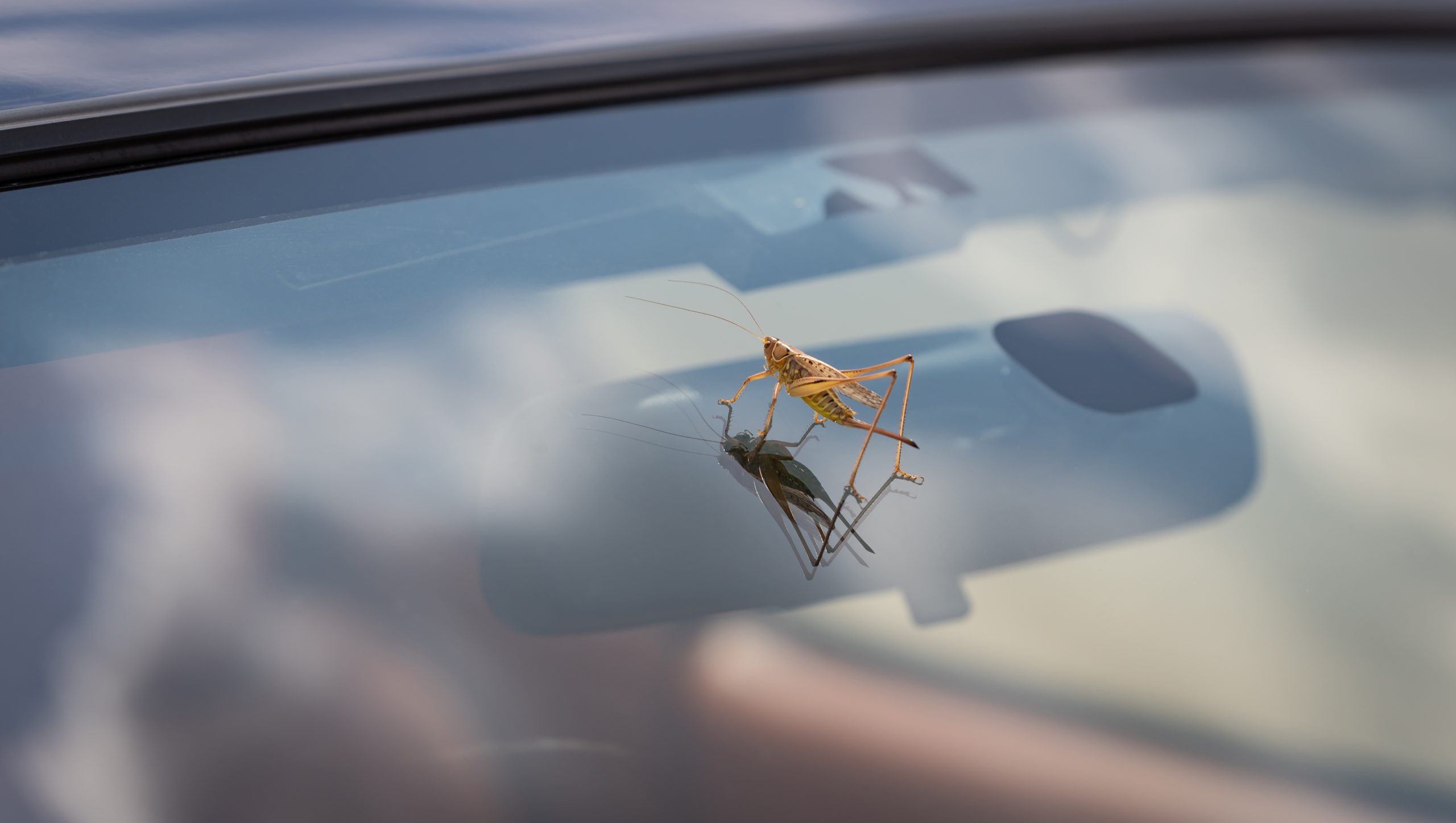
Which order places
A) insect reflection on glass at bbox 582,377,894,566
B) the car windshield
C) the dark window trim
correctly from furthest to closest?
the dark window trim < insect reflection on glass at bbox 582,377,894,566 < the car windshield

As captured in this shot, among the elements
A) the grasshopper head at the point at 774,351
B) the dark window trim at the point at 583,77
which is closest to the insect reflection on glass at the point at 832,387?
the grasshopper head at the point at 774,351

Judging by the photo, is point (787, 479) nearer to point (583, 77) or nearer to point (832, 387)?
point (832, 387)

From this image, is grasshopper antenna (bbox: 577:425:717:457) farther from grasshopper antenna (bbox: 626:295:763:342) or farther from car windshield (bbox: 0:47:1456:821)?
grasshopper antenna (bbox: 626:295:763:342)

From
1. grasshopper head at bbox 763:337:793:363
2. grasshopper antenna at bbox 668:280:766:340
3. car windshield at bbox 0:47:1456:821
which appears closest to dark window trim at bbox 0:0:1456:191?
car windshield at bbox 0:47:1456:821

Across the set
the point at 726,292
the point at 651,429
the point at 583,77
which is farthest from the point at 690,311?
the point at 583,77

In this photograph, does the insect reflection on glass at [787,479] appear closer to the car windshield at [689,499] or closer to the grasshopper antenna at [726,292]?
the car windshield at [689,499]

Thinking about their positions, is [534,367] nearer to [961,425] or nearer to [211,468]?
[211,468]
